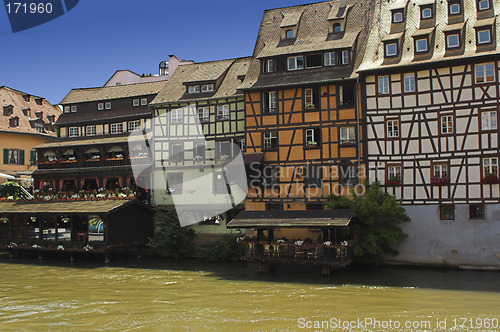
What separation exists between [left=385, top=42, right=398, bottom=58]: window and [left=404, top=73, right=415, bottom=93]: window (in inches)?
60.4

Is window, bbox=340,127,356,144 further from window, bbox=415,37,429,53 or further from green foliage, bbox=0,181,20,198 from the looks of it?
green foliage, bbox=0,181,20,198

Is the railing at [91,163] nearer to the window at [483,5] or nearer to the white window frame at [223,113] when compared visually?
the white window frame at [223,113]

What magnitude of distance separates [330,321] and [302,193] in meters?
13.0

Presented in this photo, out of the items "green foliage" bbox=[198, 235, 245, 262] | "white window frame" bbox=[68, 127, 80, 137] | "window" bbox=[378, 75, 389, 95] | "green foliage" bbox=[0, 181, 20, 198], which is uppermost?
"window" bbox=[378, 75, 389, 95]

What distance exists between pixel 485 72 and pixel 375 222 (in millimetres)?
9442

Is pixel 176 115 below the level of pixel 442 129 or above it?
above

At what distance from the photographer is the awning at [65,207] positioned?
32375 millimetres

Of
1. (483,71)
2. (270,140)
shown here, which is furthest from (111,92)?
(483,71)

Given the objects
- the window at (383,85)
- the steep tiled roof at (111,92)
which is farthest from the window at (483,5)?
the steep tiled roof at (111,92)

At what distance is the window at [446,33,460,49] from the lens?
27453 mm

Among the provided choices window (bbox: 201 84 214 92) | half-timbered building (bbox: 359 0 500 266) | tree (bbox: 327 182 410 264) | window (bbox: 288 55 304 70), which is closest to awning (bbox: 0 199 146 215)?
window (bbox: 201 84 214 92)

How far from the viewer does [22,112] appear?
51.9 meters

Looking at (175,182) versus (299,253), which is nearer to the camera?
(299,253)

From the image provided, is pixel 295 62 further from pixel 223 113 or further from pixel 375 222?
pixel 375 222
